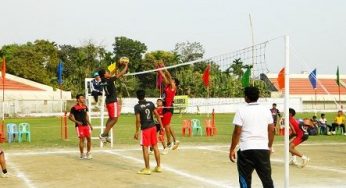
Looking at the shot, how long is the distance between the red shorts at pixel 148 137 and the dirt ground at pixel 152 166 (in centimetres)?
71

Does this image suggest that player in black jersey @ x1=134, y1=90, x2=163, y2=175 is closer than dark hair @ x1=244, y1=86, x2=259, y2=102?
No

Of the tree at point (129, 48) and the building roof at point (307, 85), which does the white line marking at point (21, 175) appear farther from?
the building roof at point (307, 85)

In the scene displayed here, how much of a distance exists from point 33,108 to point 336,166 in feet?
159

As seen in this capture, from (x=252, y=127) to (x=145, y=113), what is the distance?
4.59 metres

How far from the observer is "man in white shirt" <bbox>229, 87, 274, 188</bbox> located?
6621mm

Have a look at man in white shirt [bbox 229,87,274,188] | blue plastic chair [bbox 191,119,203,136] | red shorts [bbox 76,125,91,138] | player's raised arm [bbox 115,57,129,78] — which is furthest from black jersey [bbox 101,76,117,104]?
blue plastic chair [bbox 191,119,203,136]

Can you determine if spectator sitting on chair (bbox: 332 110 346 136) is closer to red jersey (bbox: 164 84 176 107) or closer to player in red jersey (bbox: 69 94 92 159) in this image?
red jersey (bbox: 164 84 176 107)

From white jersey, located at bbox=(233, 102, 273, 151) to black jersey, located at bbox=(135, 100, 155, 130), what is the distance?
4.43m

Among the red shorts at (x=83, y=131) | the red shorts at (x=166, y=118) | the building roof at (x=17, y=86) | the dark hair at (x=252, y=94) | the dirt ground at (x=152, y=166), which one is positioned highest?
the building roof at (x=17, y=86)

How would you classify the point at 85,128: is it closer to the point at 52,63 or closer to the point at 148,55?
the point at 52,63

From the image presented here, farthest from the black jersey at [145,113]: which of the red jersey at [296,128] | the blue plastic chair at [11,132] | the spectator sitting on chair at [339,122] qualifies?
the spectator sitting on chair at [339,122]

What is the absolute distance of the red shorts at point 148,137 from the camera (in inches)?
428

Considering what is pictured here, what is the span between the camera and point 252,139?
6.65 metres

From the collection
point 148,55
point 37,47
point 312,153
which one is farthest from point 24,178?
point 148,55
